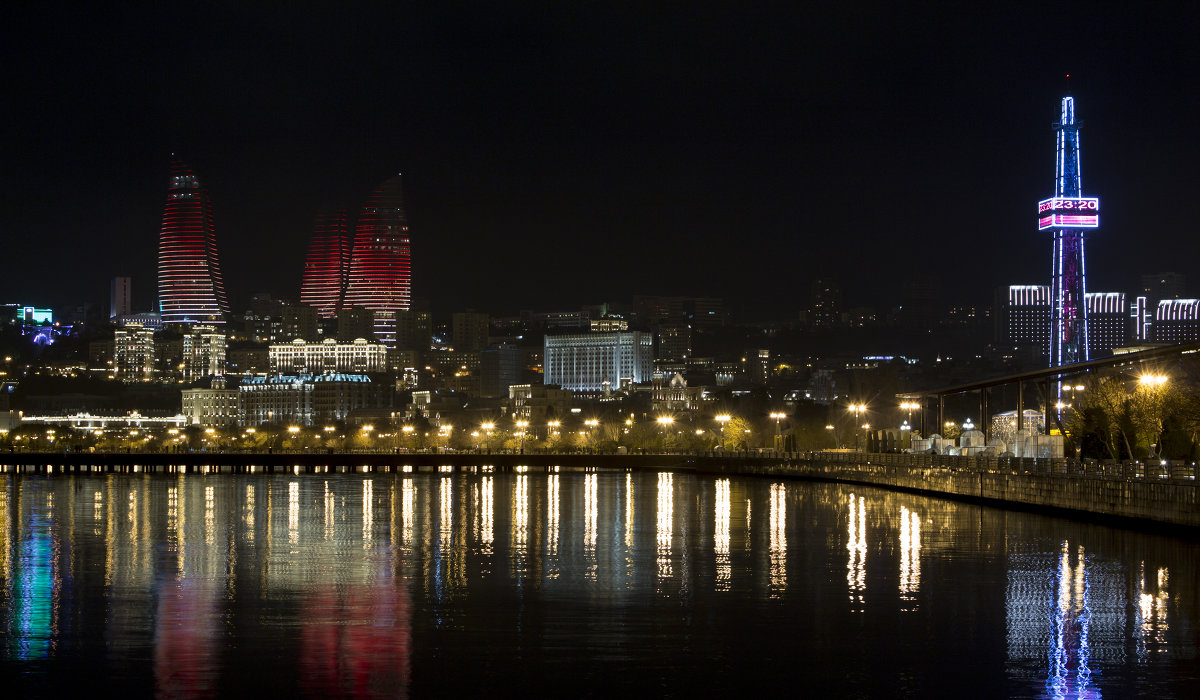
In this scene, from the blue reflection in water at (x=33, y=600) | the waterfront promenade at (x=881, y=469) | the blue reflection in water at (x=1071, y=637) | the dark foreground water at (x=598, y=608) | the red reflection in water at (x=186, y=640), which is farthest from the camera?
the waterfront promenade at (x=881, y=469)

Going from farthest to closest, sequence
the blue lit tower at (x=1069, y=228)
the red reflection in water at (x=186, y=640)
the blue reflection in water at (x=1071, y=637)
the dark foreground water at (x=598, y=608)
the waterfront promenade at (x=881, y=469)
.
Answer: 1. the blue lit tower at (x=1069, y=228)
2. the waterfront promenade at (x=881, y=469)
3. the dark foreground water at (x=598, y=608)
4. the blue reflection in water at (x=1071, y=637)
5. the red reflection in water at (x=186, y=640)

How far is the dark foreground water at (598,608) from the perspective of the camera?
1578cm

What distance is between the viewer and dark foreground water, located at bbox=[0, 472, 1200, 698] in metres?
15.8

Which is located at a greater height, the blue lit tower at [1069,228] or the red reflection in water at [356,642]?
the blue lit tower at [1069,228]

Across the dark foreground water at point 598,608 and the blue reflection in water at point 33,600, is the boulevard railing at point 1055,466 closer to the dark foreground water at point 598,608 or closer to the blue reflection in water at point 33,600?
the dark foreground water at point 598,608

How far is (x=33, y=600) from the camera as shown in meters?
21.7

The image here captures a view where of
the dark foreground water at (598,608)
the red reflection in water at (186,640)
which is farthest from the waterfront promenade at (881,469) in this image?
the red reflection in water at (186,640)

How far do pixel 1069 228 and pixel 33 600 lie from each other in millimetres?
106248

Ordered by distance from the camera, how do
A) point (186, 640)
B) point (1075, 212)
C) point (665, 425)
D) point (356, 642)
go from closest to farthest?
point (356, 642)
point (186, 640)
point (1075, 212)
point (665, 425)

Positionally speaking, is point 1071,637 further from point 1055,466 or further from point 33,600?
point 1055,466

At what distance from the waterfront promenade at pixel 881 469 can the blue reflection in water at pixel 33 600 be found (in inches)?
981

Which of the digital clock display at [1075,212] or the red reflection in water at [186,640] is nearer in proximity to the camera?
the red reflection in water at [186,640]

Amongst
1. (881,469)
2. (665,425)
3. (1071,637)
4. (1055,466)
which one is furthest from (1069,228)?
(1071,637)

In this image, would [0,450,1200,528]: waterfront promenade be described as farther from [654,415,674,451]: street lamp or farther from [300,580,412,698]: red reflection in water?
[300,580,412,698]: red reflection in water
